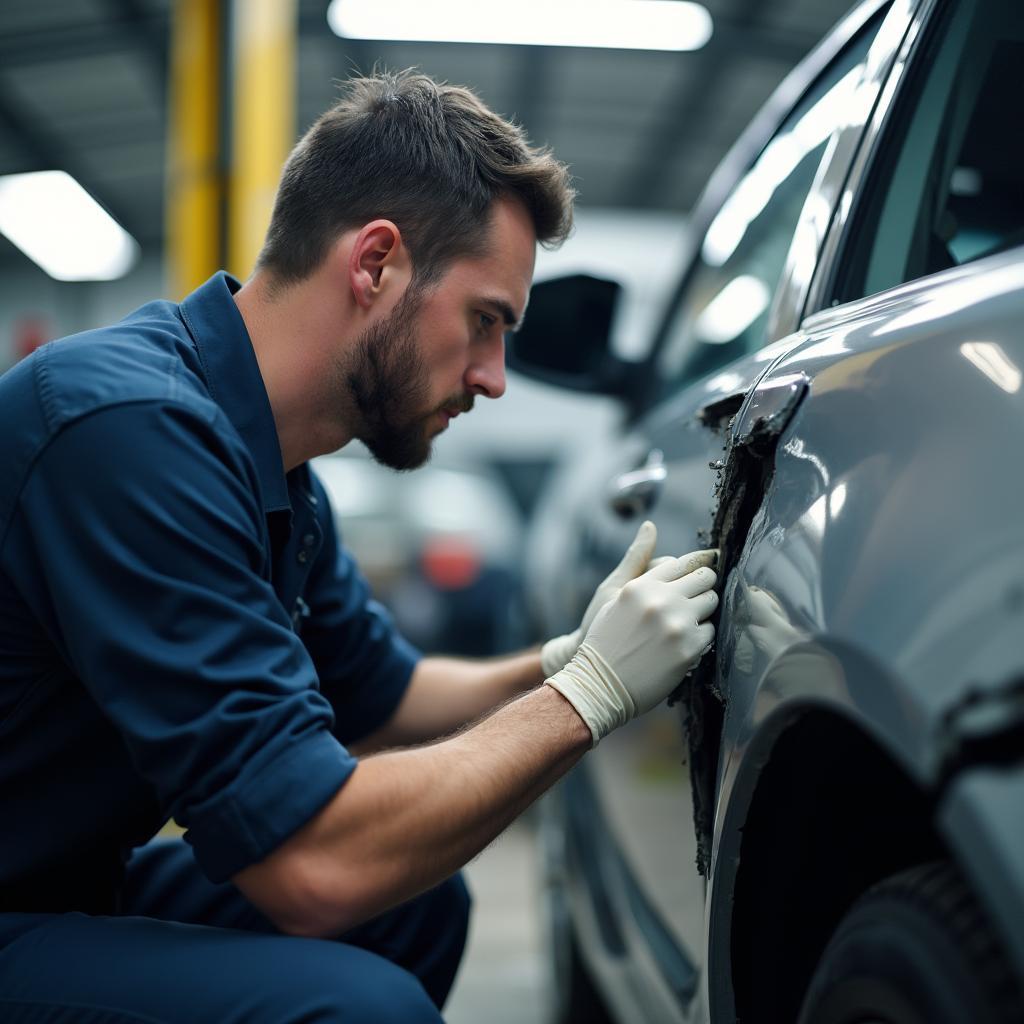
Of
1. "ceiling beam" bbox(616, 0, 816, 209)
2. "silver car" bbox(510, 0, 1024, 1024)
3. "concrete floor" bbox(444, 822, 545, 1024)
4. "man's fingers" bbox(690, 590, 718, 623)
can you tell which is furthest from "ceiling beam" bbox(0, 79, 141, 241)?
"man's fingers" bbox(690, 590, 718, 623)

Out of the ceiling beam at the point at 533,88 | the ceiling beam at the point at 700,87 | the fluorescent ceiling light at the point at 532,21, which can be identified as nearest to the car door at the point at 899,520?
the fluorescent ceiling light at the point at 532,21

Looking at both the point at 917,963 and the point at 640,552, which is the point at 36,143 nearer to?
the point at 640,552

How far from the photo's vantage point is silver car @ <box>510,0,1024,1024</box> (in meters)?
0.64

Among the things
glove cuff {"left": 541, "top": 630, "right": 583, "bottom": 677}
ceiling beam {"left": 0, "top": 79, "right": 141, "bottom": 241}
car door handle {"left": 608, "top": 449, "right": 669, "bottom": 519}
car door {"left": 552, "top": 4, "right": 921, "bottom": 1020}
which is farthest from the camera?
ceiling beam {"left": 0, "top": 79, "right": 141, "bottom": 241}

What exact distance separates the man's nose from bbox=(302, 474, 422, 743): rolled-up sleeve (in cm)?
30

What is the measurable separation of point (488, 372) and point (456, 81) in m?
6.46

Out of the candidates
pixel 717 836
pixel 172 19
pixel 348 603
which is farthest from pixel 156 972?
pixel 172 19

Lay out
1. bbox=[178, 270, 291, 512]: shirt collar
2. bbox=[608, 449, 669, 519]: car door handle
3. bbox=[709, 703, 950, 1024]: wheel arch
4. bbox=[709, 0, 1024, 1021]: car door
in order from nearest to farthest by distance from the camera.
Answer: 1. bbox=[709, 0, 1024, 1021]: car door
2. bbox=[709, 703, 950, 1024]: wheel arch
3. bbox=[178, 270, 291, 512]: shirt collar
4. bbox=[608, 449, 669, 519]: car door handle

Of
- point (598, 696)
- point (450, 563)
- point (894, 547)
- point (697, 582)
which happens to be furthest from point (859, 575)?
point (450, 563)

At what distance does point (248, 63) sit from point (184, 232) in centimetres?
53

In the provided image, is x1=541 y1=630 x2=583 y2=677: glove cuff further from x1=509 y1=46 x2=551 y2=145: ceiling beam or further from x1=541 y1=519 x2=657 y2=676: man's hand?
x1=509 y1=46 x2=551 y2=145: ceiling beam

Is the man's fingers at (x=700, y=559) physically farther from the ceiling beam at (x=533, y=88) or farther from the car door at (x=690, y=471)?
the ceiling beam at (x=533, y=88)

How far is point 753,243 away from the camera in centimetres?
177

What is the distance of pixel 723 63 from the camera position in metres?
7.12
